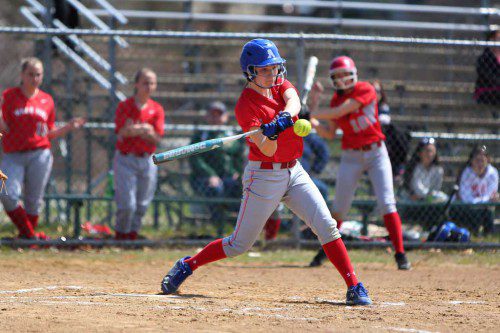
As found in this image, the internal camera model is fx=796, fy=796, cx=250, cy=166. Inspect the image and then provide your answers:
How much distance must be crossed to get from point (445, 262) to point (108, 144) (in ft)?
14.2

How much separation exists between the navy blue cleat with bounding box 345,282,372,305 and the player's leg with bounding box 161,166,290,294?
822 millimetres

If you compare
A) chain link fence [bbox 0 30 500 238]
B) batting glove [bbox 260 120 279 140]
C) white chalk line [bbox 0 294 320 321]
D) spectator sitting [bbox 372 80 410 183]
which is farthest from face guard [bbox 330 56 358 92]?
white chalk line [bbox 0 294 320 321]

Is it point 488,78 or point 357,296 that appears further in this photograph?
point 488,78

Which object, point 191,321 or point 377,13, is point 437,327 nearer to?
point 191,321

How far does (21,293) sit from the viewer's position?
611cm

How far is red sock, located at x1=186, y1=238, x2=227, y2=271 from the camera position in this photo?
6117mm

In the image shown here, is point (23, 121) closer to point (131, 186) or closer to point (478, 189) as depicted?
point (131, 186)

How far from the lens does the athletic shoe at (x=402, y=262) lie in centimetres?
802

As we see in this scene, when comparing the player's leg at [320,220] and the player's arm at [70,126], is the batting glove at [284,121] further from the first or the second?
the player's arm at [70,126]

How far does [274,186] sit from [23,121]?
13.3 feet

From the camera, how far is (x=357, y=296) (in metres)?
5.70

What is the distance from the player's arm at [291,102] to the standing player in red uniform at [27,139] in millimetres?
3557

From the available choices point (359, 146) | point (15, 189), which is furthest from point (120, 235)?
point (359, 146)

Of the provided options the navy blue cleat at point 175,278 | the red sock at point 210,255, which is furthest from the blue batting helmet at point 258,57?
the navy blue cleat at point 175,278
